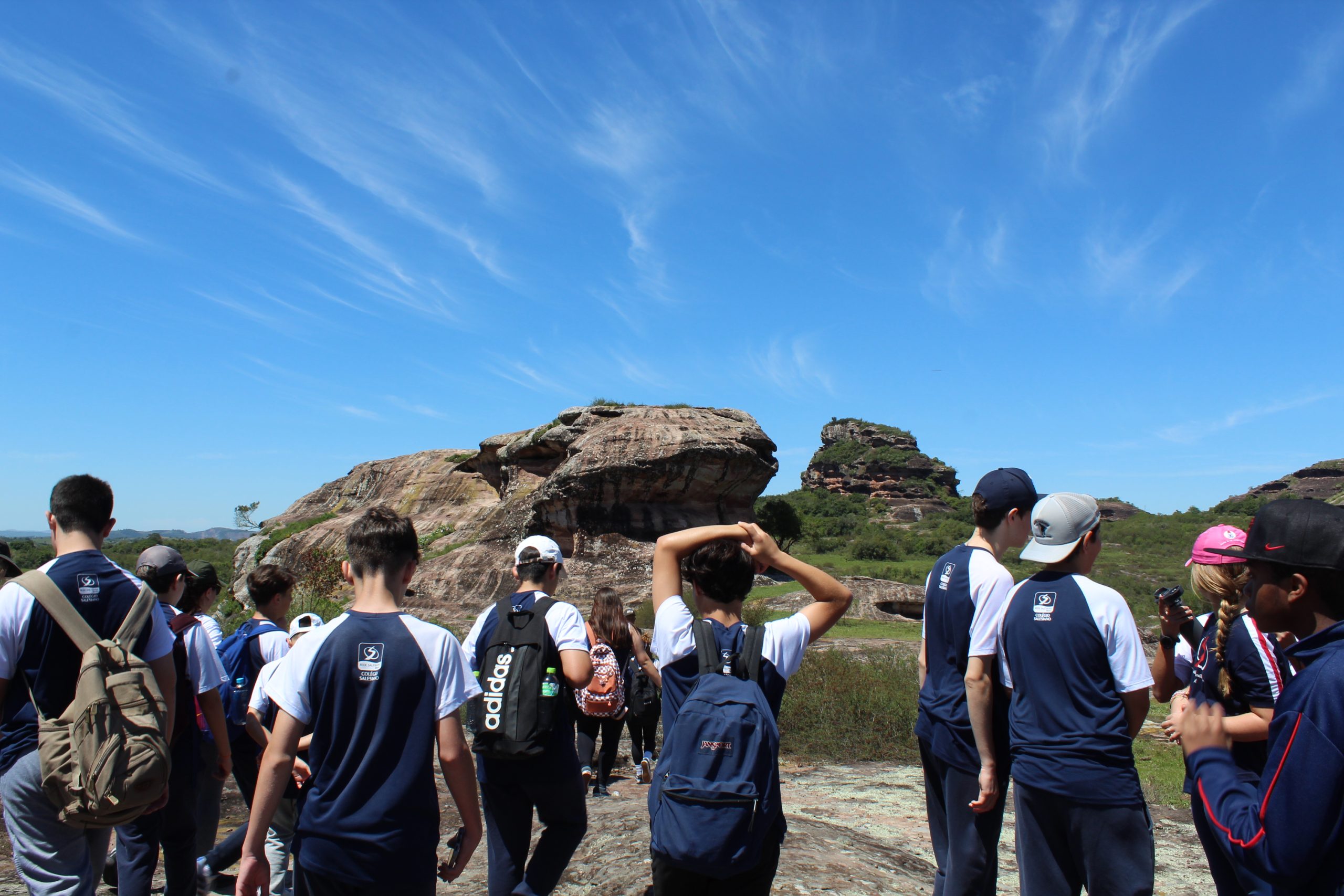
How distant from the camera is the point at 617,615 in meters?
6.55

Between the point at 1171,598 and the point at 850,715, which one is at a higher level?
the point at 1171,598

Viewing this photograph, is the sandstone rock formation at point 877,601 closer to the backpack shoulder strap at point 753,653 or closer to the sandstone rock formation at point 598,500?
the sandstone rock formation at point 598,500

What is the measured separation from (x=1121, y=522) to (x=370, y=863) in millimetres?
71917

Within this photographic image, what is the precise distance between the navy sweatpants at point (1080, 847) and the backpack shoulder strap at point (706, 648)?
4.07 ft

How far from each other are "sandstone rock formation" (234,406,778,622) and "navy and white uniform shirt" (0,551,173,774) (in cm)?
2058

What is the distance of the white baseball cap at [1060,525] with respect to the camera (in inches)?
126

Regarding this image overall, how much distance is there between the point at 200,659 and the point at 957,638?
10.7 ft

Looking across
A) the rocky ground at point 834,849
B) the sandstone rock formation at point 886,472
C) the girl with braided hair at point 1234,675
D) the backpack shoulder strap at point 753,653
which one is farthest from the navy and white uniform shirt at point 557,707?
the sandstone rock formation at point 886,472

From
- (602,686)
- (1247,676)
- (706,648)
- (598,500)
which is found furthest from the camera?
(598,500)

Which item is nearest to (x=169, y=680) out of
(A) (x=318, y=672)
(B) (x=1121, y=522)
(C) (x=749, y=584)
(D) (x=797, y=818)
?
(A) (x=318, y=672)

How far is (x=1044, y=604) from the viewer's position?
312 cm

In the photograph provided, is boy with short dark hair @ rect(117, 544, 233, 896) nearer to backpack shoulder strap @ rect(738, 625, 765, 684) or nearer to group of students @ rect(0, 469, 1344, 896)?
group of students @ rect(0, 469, 1344, 896)

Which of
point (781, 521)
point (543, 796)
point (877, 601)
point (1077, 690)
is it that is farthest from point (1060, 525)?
point (781, 521)

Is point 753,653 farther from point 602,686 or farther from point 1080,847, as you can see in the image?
point 602,686
